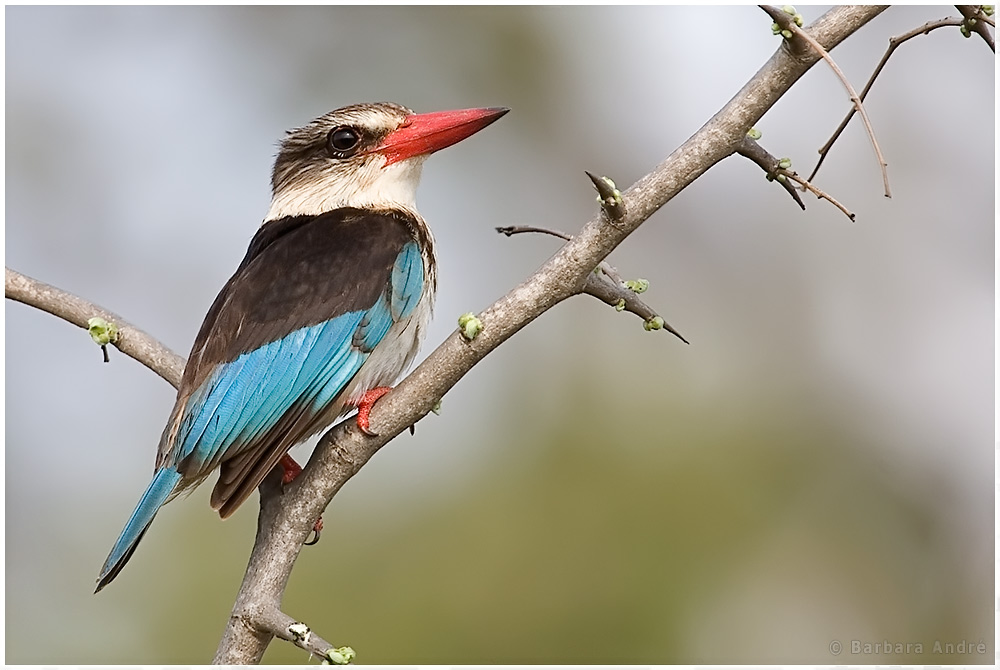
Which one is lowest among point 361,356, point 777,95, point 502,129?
point 361,356

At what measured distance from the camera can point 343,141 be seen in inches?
165

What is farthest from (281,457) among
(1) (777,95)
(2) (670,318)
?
(2) (670,318)

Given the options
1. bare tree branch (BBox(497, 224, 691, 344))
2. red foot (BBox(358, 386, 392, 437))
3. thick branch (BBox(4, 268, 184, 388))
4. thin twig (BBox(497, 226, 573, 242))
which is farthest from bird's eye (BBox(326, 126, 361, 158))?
bare tree branch (BBox(497, 224, 691, 344))

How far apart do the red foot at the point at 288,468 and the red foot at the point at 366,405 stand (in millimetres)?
246

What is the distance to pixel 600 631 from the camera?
616 cm

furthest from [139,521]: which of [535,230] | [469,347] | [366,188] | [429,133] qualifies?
[429,133]

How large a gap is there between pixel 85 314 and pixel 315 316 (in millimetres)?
610

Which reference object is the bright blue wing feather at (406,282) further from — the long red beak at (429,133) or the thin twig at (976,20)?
the thin twig at (976,20)

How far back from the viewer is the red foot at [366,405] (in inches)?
110

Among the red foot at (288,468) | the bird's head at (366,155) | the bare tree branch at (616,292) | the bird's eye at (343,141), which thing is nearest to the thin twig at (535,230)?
the bare tree branch at (616,292)

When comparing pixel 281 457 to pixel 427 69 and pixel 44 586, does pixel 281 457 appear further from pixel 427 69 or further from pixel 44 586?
pixel 427 69

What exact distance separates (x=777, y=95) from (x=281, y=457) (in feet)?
5.09

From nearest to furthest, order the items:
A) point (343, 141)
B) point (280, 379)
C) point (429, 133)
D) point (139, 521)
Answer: point (139, 521)
point (280, 379)
point (429, 133)
point (343, 141)

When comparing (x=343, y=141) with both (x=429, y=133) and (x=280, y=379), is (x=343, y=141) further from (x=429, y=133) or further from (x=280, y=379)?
(x=280, y=379)
